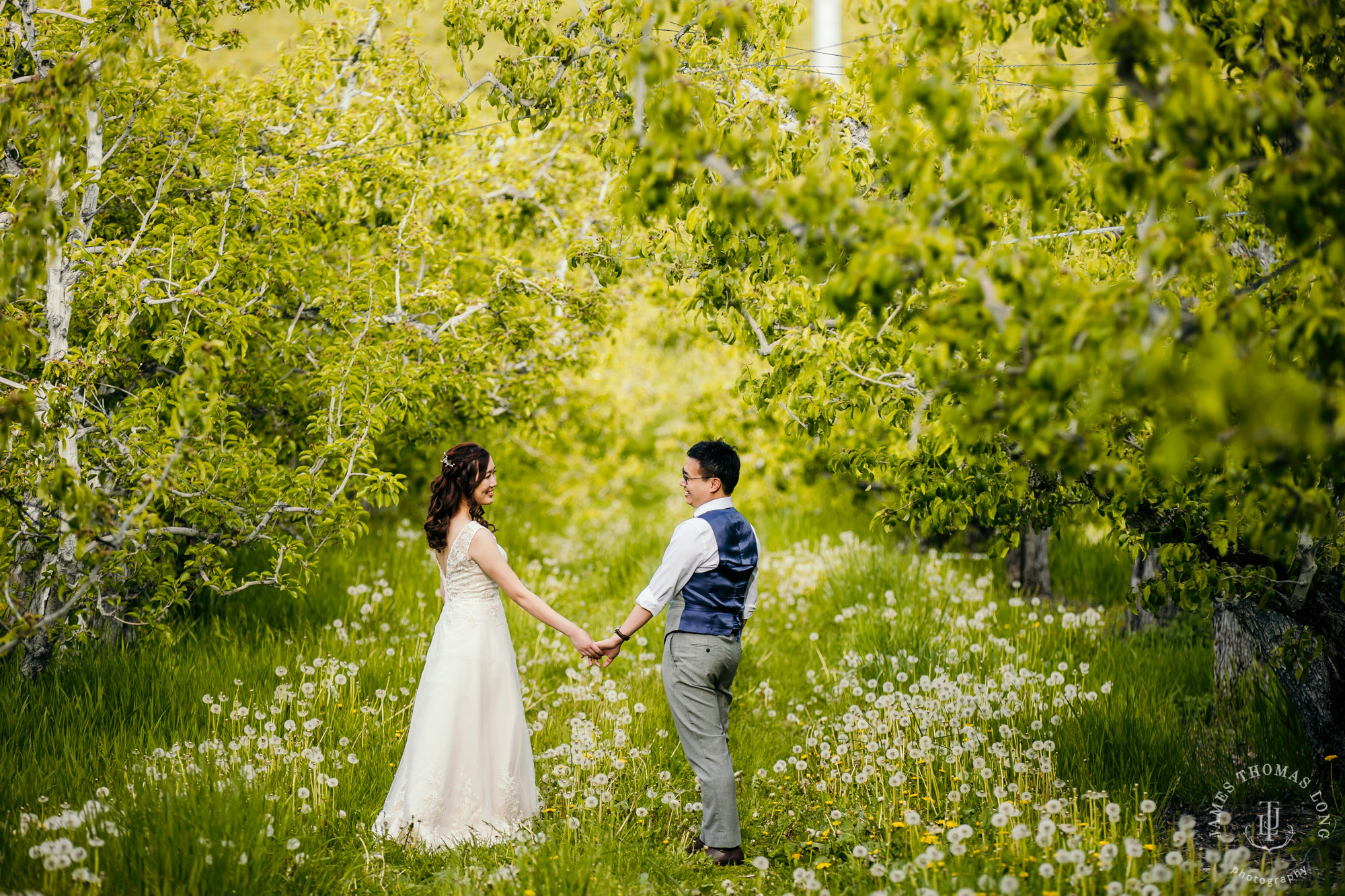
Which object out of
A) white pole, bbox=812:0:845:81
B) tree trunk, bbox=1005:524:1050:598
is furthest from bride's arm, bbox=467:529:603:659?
tree trunk, bbox=1005:524:1050:598

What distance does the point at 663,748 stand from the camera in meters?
6.68

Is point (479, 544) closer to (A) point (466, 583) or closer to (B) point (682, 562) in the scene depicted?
(A) point (466, 583)

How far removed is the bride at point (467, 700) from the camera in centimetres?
535

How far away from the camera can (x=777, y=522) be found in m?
13.4

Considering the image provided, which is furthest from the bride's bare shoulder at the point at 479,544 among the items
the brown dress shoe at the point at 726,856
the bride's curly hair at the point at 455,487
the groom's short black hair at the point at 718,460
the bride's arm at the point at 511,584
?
the brown dress shoe at the point at 726,856

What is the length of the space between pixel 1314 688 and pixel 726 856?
3.66 metres

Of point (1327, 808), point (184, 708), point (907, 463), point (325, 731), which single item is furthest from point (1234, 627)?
point (184, 708)

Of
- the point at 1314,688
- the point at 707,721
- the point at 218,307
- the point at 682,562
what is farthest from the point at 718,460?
the point at 1314,688

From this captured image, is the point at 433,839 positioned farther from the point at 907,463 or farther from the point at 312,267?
the point at 312,267

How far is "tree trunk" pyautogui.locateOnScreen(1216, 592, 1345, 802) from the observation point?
541cm

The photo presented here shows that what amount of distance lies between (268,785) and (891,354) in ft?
14.0

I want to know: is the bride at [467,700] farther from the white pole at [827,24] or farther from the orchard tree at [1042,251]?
the white pole at [827,24]

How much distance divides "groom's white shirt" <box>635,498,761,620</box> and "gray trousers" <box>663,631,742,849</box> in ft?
1.02

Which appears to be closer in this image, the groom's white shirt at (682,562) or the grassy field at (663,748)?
the grassy field at (663,748)
